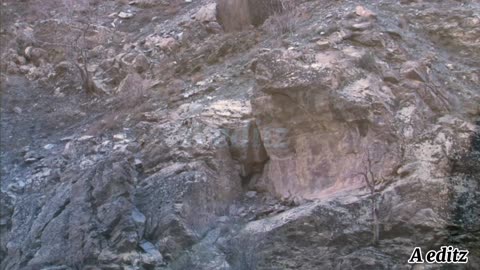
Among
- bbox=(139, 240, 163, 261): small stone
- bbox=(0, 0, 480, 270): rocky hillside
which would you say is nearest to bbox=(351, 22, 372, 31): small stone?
bbox=(0, 0, 480, 270): rocky hillside

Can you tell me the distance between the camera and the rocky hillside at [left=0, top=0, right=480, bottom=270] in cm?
715

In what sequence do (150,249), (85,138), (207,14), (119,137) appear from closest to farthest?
(150,249) < (119,137) < (85,138) < (207,14)

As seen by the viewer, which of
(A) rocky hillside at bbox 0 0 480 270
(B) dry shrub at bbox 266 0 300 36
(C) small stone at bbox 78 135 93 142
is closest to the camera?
(A) rocky hillside at bbox 0 0 480 270

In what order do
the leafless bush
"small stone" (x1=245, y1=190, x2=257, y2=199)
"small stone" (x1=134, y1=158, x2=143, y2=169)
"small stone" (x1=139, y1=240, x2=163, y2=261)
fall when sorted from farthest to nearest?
the leafless bush → "small stone" (x1=134, y1=158, x2=143, y2=169) → "small stone" (x1=245, y1=190, x2=257, y2=199) → "small stone" (x1=139, y1=240, x2=163, y2=261)

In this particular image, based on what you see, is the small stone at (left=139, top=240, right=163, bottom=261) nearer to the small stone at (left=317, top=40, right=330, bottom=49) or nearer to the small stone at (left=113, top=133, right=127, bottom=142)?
the small stone at (left=113, top=133, right=127, bottom=142)

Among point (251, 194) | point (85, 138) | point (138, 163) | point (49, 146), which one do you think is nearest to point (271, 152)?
point (251, 194)

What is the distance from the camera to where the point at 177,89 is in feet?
34.1

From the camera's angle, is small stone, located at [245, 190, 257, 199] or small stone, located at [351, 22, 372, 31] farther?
small stone, located at [351, 22, 372, 31]

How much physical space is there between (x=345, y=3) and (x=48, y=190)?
215 inches

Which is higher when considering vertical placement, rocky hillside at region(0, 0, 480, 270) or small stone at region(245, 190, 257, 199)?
rocky hillside at region(0, 0, 480, 270)

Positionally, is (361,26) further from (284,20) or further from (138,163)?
(138,163)

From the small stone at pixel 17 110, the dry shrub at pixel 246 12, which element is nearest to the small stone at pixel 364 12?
the dry shrub at pixel 246 12

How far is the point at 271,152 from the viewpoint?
27.4 ft

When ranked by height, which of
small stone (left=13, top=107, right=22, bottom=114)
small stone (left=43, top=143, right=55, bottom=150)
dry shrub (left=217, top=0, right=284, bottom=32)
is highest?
dry shrub (left=217, top=0, right=284, bottom=32)
